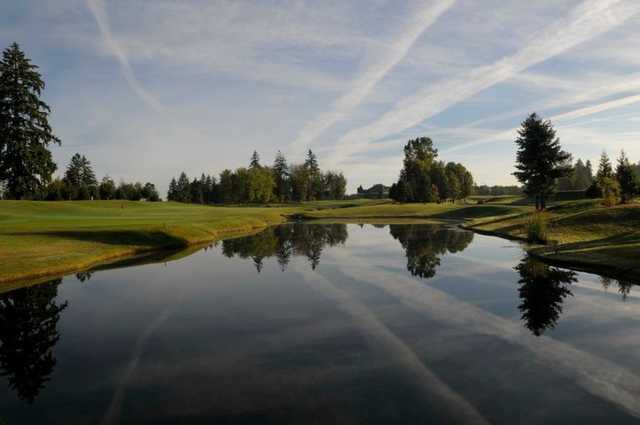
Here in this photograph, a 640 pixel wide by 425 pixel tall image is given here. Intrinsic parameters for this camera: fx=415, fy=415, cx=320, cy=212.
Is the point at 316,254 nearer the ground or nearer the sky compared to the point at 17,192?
nearer the ground

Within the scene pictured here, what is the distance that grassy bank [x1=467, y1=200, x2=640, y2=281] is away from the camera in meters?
24.3

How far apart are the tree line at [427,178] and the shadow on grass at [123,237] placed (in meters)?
80.9

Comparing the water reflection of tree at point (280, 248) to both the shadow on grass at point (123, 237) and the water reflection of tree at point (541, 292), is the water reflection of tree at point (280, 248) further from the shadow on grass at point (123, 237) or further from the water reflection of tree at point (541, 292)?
the water reflection of tree at point (541, 292)

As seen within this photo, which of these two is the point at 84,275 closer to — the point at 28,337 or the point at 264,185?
the point at 28,337

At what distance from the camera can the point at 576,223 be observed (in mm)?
40125

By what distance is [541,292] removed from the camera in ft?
63.4

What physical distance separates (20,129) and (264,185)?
87.9 metres

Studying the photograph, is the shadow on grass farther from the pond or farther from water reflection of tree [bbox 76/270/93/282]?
the pond

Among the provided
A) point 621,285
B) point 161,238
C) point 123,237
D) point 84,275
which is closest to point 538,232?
point 621,285

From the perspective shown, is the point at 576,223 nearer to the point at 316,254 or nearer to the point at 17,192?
the point at 316,254

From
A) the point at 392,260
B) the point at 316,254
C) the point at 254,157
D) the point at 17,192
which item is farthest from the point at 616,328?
the point at 254,157

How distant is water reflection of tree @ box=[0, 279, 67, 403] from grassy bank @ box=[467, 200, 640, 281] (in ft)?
85.2

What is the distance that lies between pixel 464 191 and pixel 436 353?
5129 inches

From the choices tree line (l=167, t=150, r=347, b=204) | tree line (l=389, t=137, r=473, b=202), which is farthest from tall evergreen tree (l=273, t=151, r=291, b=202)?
tree line (l=389, t=137, r=473, b=202)
